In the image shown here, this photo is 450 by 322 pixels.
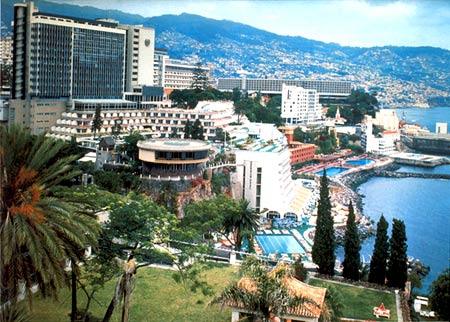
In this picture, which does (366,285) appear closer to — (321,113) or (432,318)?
(432,318)

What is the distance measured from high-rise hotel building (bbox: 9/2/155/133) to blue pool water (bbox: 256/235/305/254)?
2963 mm

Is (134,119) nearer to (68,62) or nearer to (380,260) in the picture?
(68,62)

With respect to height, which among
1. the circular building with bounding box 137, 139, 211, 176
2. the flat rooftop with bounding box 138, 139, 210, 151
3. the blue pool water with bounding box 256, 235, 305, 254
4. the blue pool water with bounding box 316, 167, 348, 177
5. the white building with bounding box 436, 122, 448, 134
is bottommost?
the blue pool water with bounding box 256, 235, 305, 254

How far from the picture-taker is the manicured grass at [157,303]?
3707mm

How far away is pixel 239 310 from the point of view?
3213 mm

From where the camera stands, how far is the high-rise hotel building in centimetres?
749

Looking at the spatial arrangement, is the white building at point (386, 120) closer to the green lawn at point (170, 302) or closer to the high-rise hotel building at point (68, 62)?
the high-rise hotel building at point (68, 62)

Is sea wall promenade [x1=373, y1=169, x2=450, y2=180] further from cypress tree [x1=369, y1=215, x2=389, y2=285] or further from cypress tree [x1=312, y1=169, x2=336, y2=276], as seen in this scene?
cypress tree [x1=369, y1=215, x2=389, y2=285]

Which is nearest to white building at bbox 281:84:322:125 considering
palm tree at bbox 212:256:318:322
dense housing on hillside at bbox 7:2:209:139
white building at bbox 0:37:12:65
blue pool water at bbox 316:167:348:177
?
blue pool water at bbox 316:167:348:177

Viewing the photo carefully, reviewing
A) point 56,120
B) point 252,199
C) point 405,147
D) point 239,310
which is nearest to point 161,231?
point 239,310

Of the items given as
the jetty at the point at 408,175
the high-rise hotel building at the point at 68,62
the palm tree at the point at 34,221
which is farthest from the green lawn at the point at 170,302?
the jetty at the point at 408,175

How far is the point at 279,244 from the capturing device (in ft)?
23.6

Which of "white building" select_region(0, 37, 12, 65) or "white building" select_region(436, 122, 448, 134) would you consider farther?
"white building" select_region(0, 37, 12, 65)

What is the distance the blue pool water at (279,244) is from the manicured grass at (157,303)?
2.50m
